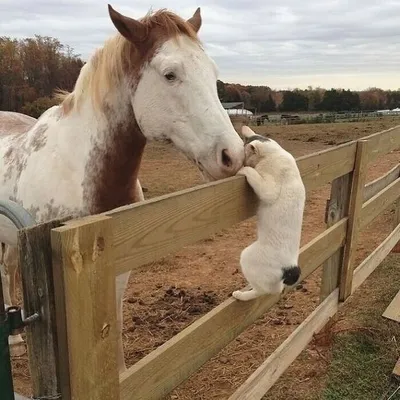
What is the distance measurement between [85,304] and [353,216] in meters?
2.66

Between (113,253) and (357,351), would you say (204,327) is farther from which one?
(357,351)

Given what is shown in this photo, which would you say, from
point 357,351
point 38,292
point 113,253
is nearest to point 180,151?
point 113,253

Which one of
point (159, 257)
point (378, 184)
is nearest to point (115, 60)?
point (159, 257)

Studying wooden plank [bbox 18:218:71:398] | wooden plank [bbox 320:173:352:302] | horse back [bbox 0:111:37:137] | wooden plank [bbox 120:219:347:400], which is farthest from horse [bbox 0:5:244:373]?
wooden plank [bbox 320:173:352:302]

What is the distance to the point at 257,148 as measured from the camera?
193cm

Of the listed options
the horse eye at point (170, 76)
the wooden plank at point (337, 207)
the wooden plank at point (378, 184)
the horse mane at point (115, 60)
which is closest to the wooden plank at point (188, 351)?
the wooden plank at point (337, 207)

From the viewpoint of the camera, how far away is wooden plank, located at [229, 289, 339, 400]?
234cm

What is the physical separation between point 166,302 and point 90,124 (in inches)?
90.8

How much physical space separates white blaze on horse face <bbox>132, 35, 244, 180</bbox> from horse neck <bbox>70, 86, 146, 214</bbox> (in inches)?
5.4

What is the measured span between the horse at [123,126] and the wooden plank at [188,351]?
0.64 m

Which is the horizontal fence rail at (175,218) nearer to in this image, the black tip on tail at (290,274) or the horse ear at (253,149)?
the horse ear at (253,149)

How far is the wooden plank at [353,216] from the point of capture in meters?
3.33

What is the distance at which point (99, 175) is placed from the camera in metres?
2.47

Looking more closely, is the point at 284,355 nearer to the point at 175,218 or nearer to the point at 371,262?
the point at 175,218
